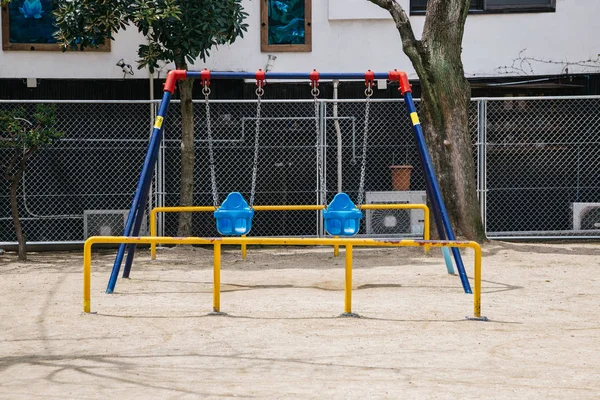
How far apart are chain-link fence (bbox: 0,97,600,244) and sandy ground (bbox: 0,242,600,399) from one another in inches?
81.2

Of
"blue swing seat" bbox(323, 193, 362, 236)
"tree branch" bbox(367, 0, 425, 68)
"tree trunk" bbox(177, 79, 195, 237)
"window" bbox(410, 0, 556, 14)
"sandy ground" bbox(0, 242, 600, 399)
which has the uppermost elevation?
"window" bbox(410, 0, 556, 14)

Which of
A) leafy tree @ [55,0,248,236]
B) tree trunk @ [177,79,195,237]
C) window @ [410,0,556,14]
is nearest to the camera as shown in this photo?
leafy tree @ [55,0,248,236]

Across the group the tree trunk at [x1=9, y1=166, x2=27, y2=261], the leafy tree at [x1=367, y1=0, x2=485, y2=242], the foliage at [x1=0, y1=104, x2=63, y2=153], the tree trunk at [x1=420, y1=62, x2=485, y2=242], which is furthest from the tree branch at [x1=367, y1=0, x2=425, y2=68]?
the tree trunk at [x1=9, y1=166, x2=27, y2=261]

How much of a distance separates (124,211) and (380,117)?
4169 millimetres

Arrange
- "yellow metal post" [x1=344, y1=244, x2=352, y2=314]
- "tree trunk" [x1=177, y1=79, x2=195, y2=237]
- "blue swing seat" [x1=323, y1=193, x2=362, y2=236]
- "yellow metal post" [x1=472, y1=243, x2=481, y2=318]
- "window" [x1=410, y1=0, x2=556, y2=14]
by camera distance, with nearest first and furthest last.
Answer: "yellow metal post" [x1=472, y1=243, x2=481, y2=318] < "yellow metal post" [x1=344, y1=244, x2=352, y2=314] < "blue swing seat" [x1=323, y1=193, x2=362, y2=236] < "tree trunk" [x1=177, y1=79, x2=195, y2=237] < "window" [x1=410, y1=0, x2=556, y2=14]

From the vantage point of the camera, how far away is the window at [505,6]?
1573cm

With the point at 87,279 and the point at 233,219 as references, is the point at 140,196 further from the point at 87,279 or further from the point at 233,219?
the point at 87,279

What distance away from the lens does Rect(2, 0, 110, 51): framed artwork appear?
594 inches

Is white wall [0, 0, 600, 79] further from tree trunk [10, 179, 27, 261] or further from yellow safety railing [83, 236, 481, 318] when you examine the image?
yellow safety railing [83, 236, 481, 318]

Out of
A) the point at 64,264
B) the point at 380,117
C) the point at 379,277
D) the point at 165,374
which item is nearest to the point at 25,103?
the point at 64,264

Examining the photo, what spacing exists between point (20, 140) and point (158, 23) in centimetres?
242

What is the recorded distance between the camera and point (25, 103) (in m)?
14.6

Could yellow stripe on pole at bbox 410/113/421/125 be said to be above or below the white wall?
below

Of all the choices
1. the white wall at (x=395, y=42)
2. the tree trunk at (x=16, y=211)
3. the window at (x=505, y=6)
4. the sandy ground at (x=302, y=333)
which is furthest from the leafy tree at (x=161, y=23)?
the window at (x=505, y=6)
